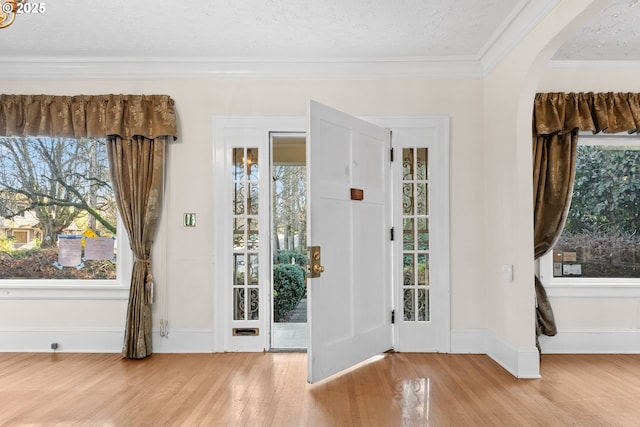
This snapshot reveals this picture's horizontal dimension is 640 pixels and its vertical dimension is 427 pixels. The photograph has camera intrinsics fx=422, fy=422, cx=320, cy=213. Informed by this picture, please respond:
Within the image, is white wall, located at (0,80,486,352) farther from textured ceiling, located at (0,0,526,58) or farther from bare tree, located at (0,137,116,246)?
bare tree, located at (0,137,116,246)

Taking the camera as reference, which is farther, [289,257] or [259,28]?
[289,257]

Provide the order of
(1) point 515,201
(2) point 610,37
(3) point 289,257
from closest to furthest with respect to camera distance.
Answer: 1. (1) point 515,201
2. (2) point 610,37
3. (3) point 289,257

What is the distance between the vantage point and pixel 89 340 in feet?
13.1

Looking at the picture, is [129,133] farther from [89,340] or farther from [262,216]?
[89,340]

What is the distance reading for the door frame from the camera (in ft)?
13.1

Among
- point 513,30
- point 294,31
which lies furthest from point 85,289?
point 513,30

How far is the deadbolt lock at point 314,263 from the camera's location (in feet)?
10.3

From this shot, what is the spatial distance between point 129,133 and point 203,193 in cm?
86

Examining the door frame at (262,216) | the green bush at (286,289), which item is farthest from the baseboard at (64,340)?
the green bush at (286,289)

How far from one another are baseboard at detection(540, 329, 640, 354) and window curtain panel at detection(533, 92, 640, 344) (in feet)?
0.74

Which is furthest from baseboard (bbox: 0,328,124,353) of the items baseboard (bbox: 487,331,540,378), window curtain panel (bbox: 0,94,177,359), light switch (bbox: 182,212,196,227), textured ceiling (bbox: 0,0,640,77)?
baseboard (bbox: 487,331,540,378)

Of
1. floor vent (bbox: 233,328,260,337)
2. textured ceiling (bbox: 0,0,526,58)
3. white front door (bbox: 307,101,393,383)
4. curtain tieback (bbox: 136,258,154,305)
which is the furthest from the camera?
floor vent (bbox: 233,328,260,337)

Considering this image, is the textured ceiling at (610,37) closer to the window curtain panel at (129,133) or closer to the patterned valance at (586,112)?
the patterned valance at (586,112)

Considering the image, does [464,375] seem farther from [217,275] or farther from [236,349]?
[217,275]
